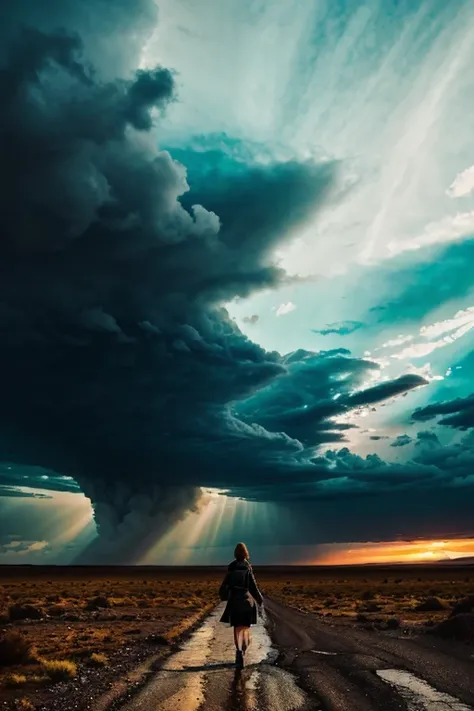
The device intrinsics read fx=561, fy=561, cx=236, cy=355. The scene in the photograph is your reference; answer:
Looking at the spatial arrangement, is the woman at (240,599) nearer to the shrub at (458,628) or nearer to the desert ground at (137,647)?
the desert ground at (137,647)

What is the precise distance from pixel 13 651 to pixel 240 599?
303 inches

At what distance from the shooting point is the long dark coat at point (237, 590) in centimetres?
1359

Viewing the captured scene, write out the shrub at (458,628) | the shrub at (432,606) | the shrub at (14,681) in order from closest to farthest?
the shrub at (14,681) → the shrub at (458,628) → the shrub at (432,606)

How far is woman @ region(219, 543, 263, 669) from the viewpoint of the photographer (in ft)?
44.4

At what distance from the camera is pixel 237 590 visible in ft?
45.3

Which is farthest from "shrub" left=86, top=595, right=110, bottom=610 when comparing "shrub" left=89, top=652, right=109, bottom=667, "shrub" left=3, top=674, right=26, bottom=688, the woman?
the woman

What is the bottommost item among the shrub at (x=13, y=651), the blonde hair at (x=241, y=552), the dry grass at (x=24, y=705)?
the dry grass at (x=24, y=705)

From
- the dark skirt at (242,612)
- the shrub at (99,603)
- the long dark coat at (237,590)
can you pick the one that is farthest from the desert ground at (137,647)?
the shrub at (99,603)

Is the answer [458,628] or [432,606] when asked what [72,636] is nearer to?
[458,628]

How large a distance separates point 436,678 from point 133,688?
21.8ft

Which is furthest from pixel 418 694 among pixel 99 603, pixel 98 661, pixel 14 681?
pixel 99 603

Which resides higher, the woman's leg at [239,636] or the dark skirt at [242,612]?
the dark skirt at [242,612]

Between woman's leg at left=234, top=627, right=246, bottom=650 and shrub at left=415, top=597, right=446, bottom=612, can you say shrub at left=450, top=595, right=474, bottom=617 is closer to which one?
shrub at left=415, top=597, right=446, bottom=612

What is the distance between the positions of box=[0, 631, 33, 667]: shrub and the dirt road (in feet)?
14.9
